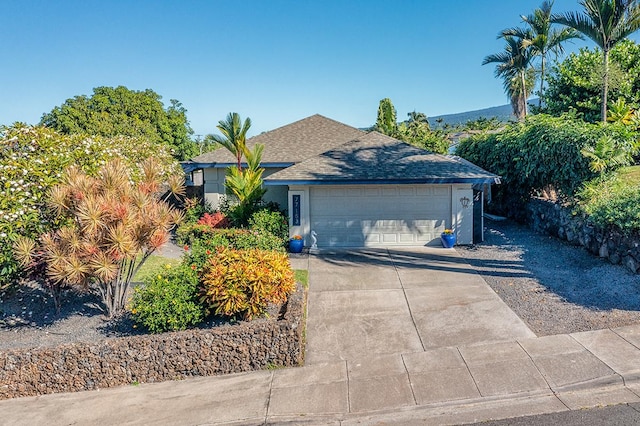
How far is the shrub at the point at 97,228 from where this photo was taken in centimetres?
749

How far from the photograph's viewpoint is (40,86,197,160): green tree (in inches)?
1326

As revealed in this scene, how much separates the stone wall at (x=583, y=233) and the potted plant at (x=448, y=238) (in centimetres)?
326

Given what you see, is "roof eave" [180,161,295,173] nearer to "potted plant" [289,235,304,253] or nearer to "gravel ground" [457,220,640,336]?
"potted plant" [289,235,304,253]

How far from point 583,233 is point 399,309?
6549mm

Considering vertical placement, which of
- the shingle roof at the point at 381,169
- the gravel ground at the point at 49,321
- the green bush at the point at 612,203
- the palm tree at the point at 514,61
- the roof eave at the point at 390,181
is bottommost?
the gravel ground at the point at 49,321

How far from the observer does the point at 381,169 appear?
1433 cm

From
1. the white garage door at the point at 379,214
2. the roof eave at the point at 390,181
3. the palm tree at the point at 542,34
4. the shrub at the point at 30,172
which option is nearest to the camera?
the shrub at the point at 30,172

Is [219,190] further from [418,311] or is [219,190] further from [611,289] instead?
[611,289]

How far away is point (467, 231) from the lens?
46.5 feet

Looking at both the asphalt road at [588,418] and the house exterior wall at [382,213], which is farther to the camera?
the house exterior wall at [382,213]

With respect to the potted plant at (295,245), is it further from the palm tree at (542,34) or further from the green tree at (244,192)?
the palm tree at (542,34)

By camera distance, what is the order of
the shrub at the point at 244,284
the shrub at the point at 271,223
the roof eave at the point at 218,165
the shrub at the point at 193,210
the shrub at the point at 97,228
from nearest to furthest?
the shrub at the point at 244,284 → the shrub at the point at 97,228 → the shrub at the point at 271,223 → the shrub at the point at 193,210 → the roof eave at the point at 218,165

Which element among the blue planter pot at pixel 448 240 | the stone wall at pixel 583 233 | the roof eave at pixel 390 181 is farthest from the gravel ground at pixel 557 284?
the roof eave at pixel 390 181

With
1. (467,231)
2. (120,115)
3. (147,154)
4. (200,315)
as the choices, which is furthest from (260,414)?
(120,115)
